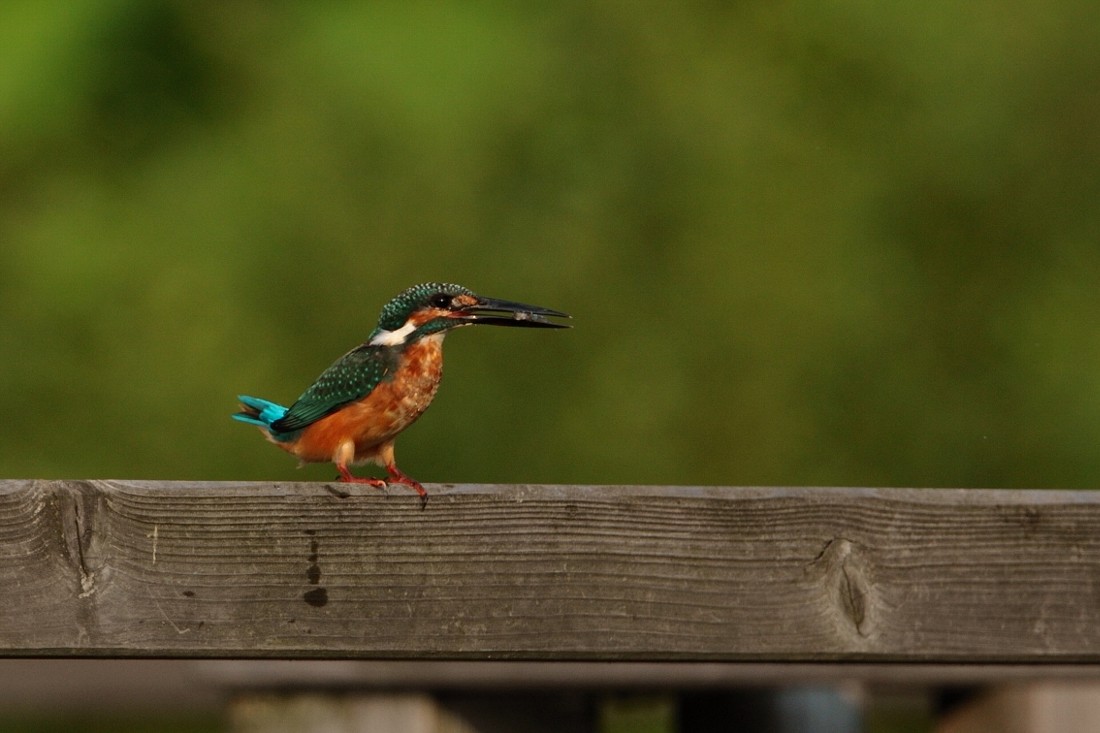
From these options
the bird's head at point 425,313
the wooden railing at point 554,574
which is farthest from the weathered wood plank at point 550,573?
the bird's head at point 425,313

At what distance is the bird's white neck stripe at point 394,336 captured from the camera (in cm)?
417

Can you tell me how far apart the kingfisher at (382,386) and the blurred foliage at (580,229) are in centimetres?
343

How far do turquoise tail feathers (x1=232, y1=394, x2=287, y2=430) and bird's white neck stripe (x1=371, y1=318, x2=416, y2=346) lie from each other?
0.36 metres

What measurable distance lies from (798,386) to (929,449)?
749 millimetres

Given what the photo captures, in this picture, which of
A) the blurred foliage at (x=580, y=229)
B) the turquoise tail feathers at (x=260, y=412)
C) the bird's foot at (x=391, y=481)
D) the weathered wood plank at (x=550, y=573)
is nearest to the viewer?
the weathered wood plank at (x=550, y=573)

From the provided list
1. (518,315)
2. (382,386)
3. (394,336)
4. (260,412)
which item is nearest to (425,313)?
(394,336)

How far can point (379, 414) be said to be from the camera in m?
4.04

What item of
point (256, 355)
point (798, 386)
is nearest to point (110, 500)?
point (256, 355)

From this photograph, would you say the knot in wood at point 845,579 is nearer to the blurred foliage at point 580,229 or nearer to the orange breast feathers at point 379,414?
the orange breast feathers at point 379,414

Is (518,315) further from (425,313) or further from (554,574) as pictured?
(554,574)

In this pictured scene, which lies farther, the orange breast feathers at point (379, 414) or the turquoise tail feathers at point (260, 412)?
the turquoise tail feathers at point (260, 412)

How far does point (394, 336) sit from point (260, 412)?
22.3 inches

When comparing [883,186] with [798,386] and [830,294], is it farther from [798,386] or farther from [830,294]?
[798,386]

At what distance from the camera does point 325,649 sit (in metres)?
2.18
